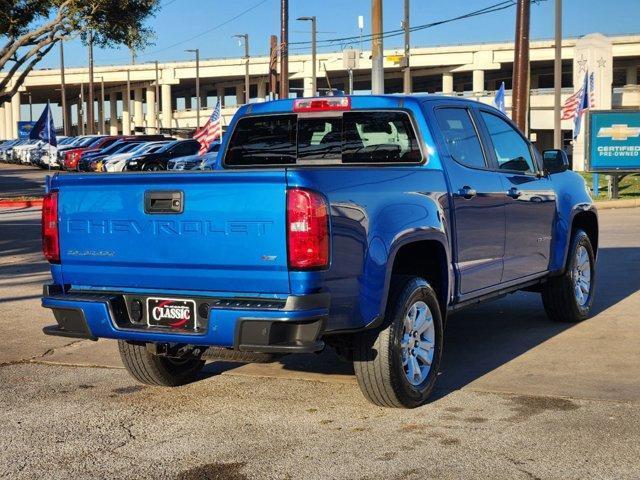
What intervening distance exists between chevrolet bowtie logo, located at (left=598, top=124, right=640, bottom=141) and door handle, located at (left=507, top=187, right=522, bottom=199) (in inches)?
754

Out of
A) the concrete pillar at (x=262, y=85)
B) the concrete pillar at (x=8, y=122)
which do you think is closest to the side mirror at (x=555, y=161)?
the concrete pillar at (x=262, y=85)

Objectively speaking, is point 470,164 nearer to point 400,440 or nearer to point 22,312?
point 400,440

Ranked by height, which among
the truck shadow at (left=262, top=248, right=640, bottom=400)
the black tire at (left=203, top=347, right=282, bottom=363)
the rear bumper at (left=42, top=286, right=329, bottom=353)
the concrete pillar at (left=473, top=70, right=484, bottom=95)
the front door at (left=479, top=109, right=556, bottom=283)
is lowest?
the truck shadow at (left=262, top=248, right=640, bottom=400)

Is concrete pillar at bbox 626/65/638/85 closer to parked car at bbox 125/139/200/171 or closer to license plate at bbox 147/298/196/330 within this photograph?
parked car at bbox 125/139/200/171

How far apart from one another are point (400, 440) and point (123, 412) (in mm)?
1817

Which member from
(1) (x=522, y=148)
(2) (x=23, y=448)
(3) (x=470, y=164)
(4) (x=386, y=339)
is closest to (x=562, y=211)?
(1) (x=522, y=148)

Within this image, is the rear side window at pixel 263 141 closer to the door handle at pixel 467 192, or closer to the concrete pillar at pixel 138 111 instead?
the door handle at pixel 467 192

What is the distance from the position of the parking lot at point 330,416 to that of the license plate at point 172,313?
0.64 m

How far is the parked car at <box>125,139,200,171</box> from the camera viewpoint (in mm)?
36844

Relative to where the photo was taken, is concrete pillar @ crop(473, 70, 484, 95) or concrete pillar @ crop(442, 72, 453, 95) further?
concrete pillar @ crop(442, 72, 453, 95)

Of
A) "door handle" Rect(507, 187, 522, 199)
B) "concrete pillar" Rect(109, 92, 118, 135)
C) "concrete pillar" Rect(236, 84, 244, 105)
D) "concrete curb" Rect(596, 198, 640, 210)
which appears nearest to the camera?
"door handle" Rect(507, 187, 522, 199)

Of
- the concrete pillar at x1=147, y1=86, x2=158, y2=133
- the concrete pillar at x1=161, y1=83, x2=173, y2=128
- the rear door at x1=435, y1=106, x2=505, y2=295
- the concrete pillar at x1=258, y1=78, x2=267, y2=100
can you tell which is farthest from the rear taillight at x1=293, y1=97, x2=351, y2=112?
the concrete pillar at x1=147, y1=86, x2=158, y2=133

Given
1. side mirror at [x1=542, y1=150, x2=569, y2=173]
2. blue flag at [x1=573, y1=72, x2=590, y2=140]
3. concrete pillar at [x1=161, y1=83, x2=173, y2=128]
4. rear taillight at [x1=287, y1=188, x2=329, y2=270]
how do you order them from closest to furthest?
rear taillight at [x1=287, y1=188, x2=329, y2=270]
side mirror at [x1=542, y1=150, x2=569, y2=173]
blue flag at [x1=573, y1=72, x2=590, y2=140]
concrete pillar at [x1=161, y1=83, x2=173, y2=128]

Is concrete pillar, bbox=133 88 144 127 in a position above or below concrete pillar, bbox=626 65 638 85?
below
